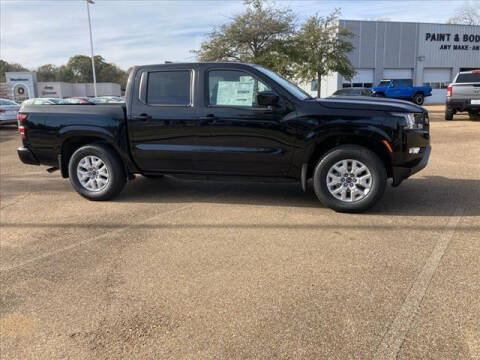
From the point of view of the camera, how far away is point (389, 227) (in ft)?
15.1

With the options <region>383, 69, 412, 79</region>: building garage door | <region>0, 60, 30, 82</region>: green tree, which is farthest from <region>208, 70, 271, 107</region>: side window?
<region>0, 60, 30, 82</region>: green tree

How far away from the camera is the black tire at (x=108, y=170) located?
5.87m

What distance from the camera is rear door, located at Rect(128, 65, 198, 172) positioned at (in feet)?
18.1

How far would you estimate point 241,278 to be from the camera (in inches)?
137

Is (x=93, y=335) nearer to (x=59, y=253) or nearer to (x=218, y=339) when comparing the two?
(x=218, y=339)

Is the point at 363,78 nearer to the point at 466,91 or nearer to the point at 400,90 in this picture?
the point at 400,90

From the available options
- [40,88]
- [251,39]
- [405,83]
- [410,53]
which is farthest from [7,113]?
[40,88]

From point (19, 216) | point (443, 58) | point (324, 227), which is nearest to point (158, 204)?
point (19, 216)

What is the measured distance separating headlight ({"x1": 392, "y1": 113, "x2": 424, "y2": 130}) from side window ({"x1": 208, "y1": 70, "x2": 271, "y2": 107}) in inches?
65.6

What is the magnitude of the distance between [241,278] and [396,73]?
41322mm

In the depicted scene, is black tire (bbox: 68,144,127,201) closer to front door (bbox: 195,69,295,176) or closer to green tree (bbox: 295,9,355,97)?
front door (bbox: 195,69,295,176)

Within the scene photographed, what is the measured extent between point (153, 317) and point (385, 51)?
4118 cm

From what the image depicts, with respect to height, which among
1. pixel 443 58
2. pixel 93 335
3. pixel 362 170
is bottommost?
pixel 93 335

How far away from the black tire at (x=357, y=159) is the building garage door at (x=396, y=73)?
1496 inches
